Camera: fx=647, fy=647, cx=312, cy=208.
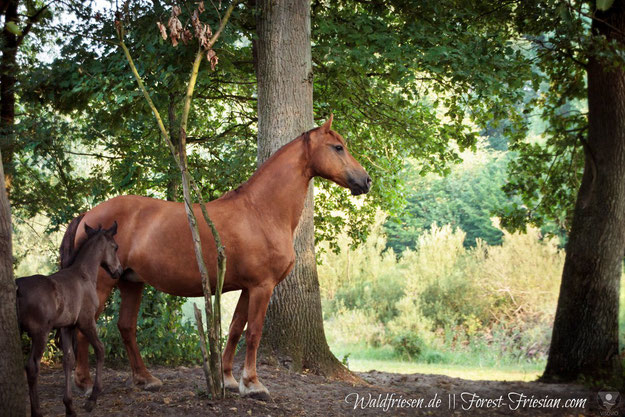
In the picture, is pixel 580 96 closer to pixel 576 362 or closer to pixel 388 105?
pixel 388 105

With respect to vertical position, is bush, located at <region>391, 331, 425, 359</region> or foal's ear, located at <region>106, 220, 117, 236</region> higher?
foal's ear, located at <region>106, 220, 117, 236</region>

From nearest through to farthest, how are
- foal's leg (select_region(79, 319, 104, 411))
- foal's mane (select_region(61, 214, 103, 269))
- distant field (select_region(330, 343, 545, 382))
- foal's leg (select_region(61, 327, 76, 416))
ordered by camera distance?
foal's leg (select_region(61, 327, 76, 416)) → foal's leg (select_region(79, 319, 104, 411)) → foal's mane (select_region(61, 214, 103, 269)) → distant field (select_region(330, 343, 545, 382))

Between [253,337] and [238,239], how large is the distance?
0.87 m

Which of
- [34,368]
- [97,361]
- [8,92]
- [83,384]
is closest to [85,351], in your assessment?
[83,384]

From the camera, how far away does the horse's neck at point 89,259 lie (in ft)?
16.9

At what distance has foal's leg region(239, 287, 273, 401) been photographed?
5.62 metres

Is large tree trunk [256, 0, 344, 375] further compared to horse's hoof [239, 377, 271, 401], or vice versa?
large tree trunk [256, 0, 344, 375]

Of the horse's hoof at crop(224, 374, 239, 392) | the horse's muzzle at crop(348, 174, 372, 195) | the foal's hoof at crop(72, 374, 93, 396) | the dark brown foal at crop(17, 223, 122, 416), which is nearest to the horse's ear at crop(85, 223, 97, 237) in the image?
the dark brown foal at crop(17, 223, 122, 416)

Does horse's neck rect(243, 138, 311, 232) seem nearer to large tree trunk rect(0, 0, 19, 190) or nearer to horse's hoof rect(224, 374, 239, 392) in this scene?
horse's hoof rect(224, 374, 239, 392)

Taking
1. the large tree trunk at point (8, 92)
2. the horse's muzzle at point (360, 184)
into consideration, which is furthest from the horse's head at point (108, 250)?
the large tree trunk at point (8, 92)

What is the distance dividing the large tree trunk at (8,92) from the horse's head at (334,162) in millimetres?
4435

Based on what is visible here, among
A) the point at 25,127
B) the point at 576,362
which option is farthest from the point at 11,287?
the point at 576,362

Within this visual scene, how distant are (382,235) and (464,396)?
16054mm

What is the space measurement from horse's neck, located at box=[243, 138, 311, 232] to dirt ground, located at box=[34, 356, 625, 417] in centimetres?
163
